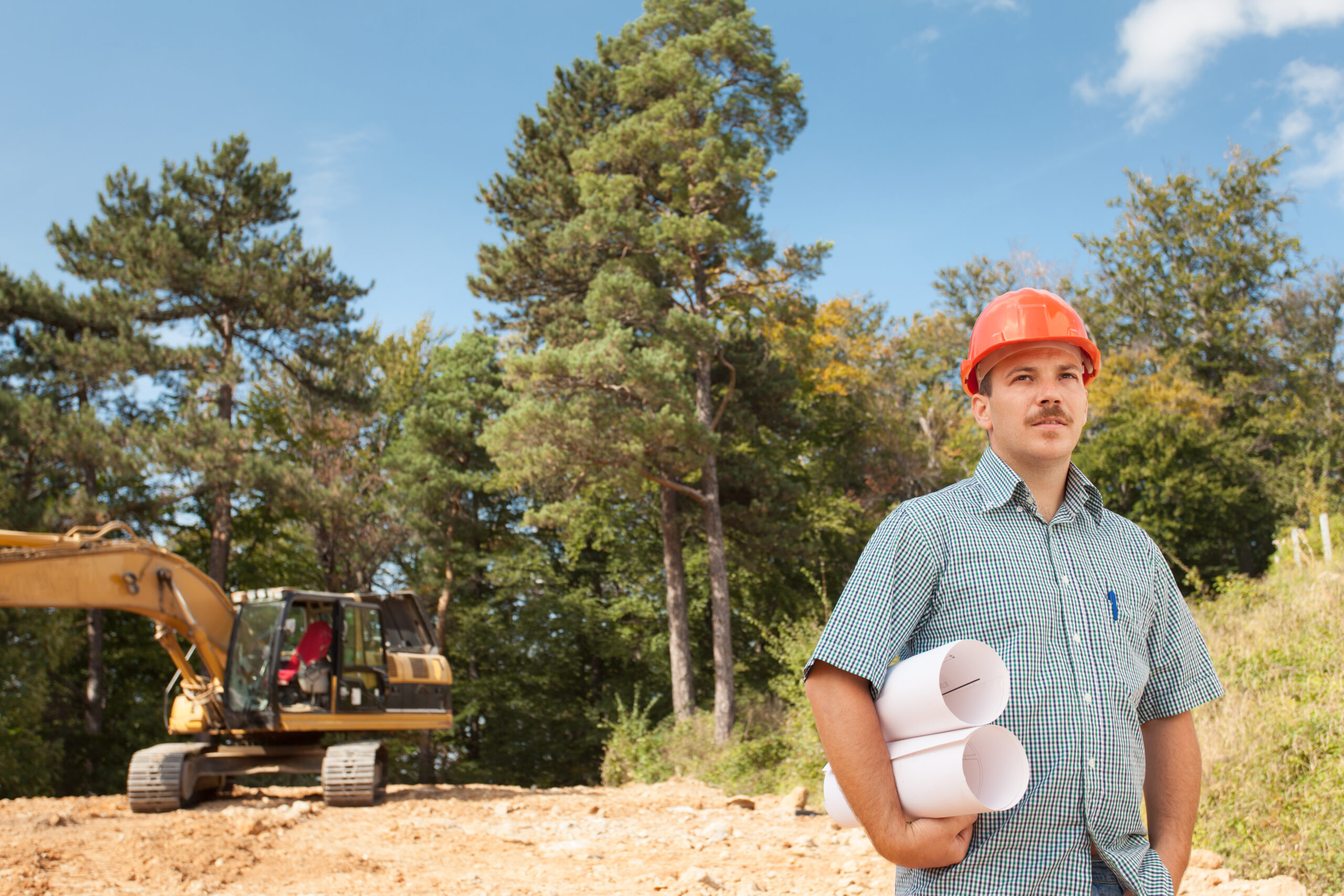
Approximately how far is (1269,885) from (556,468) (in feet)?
42.3

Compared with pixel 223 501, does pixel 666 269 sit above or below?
above

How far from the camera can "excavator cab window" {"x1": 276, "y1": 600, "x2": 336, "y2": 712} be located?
11.0m

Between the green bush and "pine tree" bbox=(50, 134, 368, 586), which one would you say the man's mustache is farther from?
"pine tree" bbox=(50, 134, 368, 586)

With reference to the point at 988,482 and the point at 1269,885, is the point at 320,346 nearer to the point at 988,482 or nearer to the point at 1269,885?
the point at 1269,885

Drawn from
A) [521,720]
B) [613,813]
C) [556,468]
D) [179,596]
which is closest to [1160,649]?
[613,813]

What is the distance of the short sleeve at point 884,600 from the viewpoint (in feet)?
5.57

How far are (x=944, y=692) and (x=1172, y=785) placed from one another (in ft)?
2.09

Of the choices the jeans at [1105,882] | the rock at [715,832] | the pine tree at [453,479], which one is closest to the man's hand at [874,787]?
the jeans at [1105,882]

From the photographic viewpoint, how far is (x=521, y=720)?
25578 mm

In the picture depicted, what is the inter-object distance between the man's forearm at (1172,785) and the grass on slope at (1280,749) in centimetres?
440

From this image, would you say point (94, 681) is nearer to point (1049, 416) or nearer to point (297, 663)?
point (297, 663)

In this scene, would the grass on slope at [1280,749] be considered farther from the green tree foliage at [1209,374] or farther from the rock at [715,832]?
the green tree foliage at [1209,374]

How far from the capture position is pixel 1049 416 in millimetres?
1925

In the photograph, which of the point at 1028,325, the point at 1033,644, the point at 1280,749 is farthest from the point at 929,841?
the point at 1280,749
